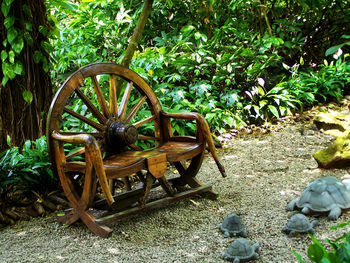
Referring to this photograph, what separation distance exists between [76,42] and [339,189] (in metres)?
3.49

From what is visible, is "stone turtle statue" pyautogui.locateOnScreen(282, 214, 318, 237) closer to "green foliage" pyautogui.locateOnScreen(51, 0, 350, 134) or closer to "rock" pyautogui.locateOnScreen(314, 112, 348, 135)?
"green foliage" pyautogui.locateOnScreen(51, 0, 350, 134)

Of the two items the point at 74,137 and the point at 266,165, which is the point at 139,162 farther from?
the point at 266,165

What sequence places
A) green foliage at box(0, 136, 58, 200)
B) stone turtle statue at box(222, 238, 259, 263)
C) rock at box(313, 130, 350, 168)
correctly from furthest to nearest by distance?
rock at box(313, 130, 350, 168), green foliage at box(0, 136, 58, 200), stone turtle statue at box(222, 238, 259, 263)

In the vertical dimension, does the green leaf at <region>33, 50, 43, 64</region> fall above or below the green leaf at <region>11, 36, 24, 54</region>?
below

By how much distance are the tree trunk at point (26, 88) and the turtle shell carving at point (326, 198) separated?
2.58 metres

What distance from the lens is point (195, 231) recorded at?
2.70m

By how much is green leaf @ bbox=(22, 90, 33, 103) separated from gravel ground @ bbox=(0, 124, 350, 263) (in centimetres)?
114

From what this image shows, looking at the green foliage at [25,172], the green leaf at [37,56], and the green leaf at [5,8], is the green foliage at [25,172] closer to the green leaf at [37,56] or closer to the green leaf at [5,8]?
the green leaf at [37,56]

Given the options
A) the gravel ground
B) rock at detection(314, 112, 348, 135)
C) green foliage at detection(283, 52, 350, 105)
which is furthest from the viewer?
green foliage at detection(283, 52, 350, 105)

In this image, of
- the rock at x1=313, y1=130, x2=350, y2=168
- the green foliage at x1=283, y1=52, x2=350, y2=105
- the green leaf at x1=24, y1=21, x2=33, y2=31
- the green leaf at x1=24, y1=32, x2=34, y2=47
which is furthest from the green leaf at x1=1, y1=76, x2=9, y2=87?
the green foliage at x1=283, y1=52, x2=350, y2=105

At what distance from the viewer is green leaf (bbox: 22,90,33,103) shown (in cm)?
352

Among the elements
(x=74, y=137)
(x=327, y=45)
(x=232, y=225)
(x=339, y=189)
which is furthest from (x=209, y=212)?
(x=327, y=45)

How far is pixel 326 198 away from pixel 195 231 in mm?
972

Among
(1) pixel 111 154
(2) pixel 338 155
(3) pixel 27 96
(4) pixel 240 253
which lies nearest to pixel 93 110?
(1) pixel 111 154
